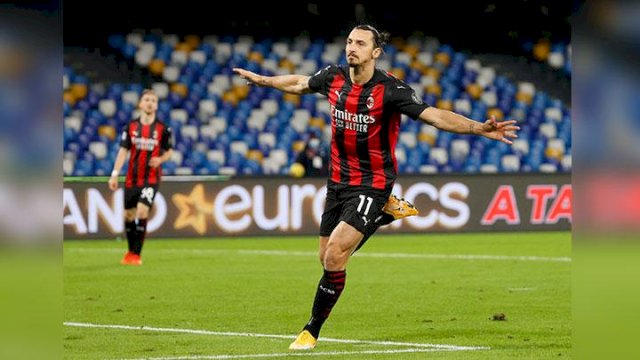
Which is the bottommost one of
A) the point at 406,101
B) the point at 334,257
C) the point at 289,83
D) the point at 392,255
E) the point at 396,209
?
the point at 392,255

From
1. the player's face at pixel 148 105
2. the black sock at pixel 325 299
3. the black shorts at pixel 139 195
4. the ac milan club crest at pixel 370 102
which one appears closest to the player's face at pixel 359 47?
the ac milan club crest at pixel 370 102

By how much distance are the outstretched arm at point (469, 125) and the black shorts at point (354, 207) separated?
83cm

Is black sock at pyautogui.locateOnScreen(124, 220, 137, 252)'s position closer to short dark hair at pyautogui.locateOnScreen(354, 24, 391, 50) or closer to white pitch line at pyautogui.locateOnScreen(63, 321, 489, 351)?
white pitch line at pyautogui.locateOnScreen(63, 321, 489, 351)

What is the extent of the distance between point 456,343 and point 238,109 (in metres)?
20.1

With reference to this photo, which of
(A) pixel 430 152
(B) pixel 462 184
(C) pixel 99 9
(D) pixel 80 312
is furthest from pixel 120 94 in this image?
(D) pixel 80 312

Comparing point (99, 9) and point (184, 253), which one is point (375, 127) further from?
point (99, 9)

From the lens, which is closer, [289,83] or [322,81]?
[322,81]

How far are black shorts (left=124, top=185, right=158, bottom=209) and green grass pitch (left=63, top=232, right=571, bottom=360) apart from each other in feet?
2.88

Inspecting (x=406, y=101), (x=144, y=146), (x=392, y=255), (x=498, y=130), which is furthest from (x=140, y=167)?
(x=498, y=130)

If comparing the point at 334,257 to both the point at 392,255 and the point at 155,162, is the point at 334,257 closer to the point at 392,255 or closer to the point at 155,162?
the point at 155,162

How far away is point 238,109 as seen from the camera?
28031mm

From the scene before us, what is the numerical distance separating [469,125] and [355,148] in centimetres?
125

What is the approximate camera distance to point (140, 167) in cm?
1675

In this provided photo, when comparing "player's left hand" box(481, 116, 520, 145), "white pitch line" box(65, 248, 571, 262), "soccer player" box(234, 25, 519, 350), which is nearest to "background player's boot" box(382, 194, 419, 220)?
"soccer player" box(234, 25, 519, 350)
